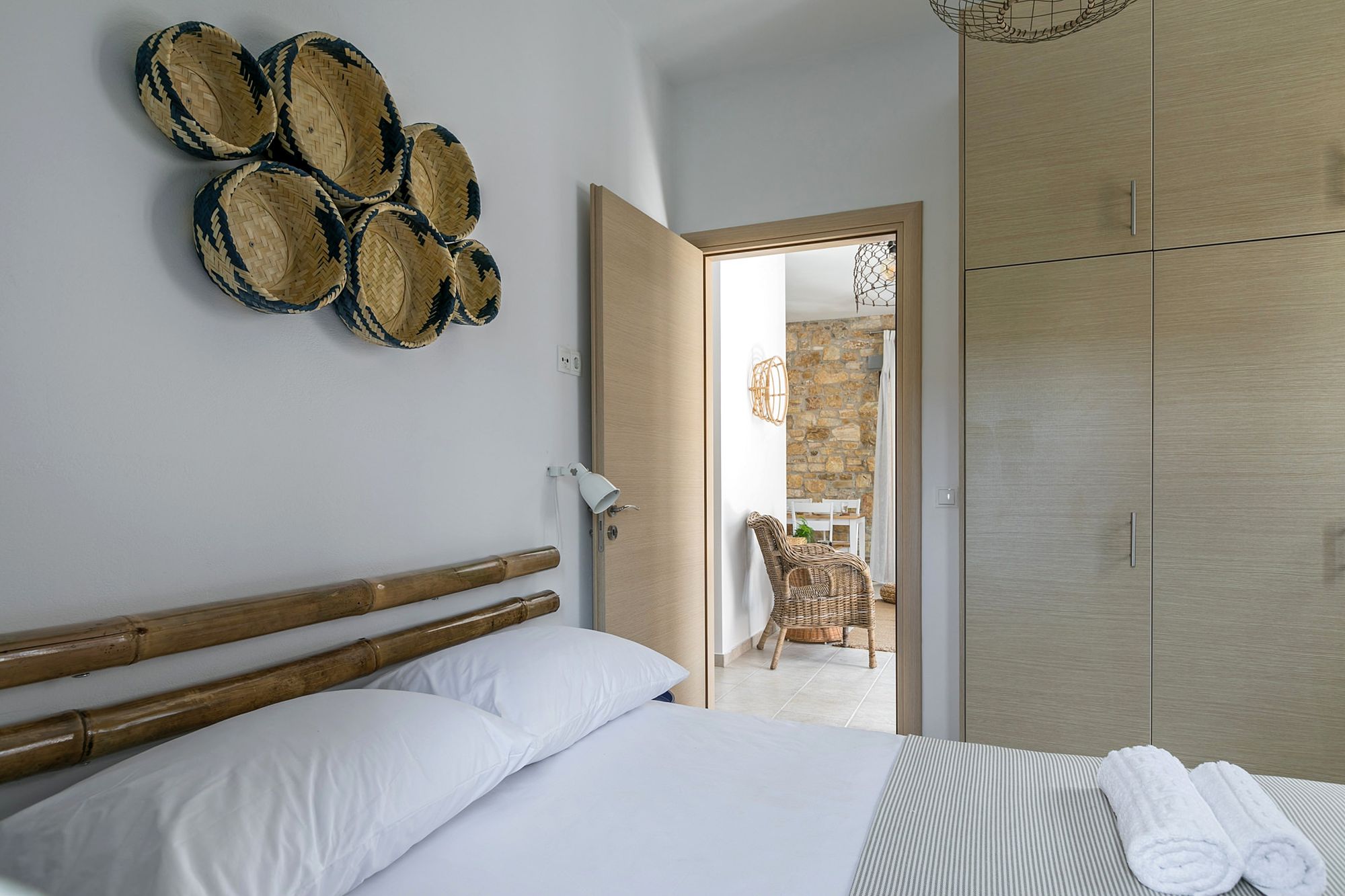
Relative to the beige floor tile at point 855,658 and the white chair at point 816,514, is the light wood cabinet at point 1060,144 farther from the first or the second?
the white chair at point 816,514

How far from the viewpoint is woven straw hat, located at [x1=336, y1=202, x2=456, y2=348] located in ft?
5.57

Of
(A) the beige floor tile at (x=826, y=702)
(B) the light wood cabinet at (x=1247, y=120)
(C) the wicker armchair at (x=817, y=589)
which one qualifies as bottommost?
(A) the beige floor tile at (x=826, y=702)

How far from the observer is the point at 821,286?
610cm

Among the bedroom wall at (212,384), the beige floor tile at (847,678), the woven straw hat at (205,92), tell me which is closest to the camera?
the bedroom wall at (212,384)

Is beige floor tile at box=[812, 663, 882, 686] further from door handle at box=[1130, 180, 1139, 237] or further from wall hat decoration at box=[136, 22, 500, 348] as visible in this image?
wall hat decoration at box=[136, 22, 500, 348]

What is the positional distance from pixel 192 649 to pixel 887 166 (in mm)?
2753

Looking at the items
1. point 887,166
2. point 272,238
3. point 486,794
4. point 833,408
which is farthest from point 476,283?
point 833,408

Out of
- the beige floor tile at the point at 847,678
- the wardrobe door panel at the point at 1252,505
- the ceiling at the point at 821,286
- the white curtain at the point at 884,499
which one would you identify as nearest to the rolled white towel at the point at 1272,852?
the wardrobe door panel at the point at 1252,505

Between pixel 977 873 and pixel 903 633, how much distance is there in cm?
189

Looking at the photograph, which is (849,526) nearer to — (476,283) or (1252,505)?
(1252,505)

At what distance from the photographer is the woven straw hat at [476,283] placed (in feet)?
6.72

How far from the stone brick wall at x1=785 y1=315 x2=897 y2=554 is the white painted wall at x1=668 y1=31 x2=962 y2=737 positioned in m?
3.84

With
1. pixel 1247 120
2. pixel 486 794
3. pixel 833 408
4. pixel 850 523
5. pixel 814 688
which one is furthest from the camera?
pixel 833 408

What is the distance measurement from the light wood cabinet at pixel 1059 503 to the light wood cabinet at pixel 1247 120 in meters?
0.23
